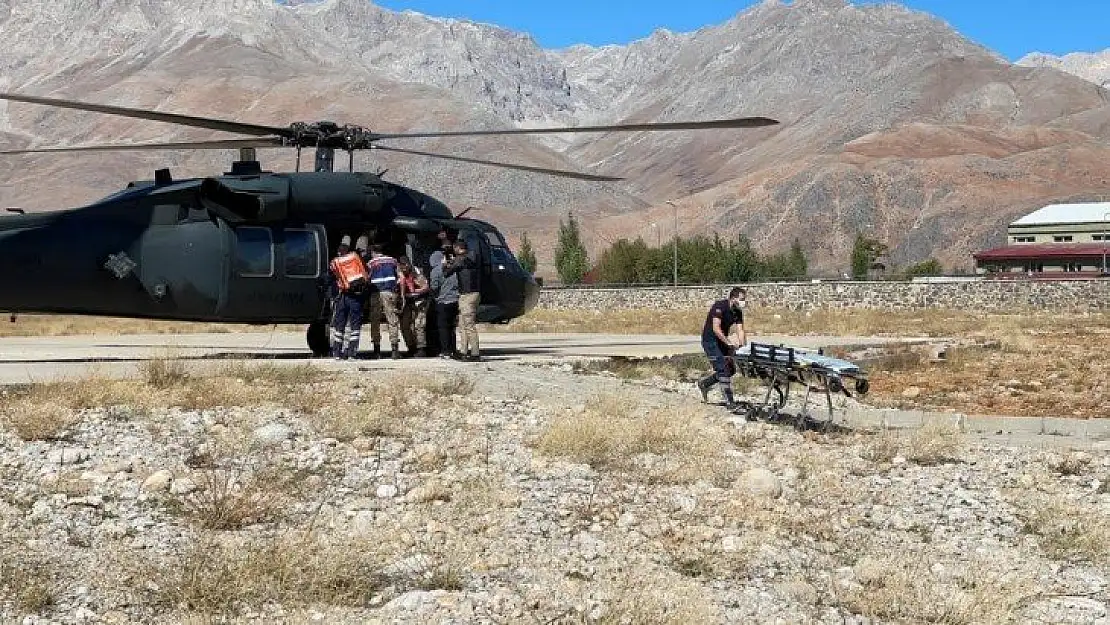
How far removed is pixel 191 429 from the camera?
11.5 m

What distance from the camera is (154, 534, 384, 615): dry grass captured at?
23.1 ft

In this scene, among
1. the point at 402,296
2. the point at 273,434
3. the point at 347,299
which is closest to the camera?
the point at 273,434

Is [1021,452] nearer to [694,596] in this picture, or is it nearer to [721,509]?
[721,509]

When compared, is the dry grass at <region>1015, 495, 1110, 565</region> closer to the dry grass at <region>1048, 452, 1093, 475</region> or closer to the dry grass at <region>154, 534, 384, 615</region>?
the dry grass at <region>1048, 452, 1093, 475</region>

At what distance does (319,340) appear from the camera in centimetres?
2111

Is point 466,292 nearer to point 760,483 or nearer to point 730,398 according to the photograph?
point 730,398

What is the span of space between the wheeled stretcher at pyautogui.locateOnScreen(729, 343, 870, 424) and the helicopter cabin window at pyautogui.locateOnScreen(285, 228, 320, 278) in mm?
7391

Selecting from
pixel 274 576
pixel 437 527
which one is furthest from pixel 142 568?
pixel 437 527

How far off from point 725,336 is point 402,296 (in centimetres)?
680

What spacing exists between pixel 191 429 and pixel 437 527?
3669mm

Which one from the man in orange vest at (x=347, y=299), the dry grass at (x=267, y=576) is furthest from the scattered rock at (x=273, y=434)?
the man in orange vest at (x=347, y=299)

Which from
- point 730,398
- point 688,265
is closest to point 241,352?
point 730,398

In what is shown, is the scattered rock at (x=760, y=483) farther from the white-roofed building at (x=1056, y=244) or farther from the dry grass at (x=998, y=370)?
the white-roofed building at (x=1056, y=244)

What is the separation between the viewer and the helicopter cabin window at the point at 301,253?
19406 mm
